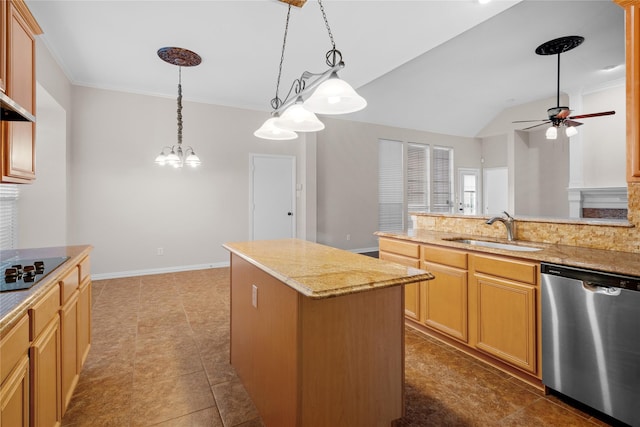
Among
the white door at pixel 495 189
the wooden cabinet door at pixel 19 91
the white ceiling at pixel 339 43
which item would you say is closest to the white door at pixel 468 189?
the white door at pixel 495 189

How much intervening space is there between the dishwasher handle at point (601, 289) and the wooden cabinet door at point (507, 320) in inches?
11.4

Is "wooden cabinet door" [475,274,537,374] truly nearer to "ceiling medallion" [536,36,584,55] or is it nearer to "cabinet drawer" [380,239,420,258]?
"cabinet drawer" [380,239,420,258]

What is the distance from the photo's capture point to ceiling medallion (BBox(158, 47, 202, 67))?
12.2ft

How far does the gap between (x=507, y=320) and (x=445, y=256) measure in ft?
2.13

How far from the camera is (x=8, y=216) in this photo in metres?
3.35

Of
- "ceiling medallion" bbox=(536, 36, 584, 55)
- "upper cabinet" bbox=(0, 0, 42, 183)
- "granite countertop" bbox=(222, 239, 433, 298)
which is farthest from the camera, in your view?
"ceiling medallion" bbox=(536, 36, 584, 55)

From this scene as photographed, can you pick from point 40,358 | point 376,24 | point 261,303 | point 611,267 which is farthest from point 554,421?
point 376,24

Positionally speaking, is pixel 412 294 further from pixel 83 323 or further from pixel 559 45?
pixel 559 45

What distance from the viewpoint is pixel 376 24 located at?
3193 millimetres

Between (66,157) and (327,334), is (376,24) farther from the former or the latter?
(66,157)

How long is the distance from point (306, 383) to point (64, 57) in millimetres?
4926

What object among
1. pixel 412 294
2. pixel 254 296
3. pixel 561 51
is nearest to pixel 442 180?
pixel 561 51

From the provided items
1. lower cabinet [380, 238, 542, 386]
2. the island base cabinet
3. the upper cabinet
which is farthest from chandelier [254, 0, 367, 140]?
lower cabinet [380, 238, 542, 386]

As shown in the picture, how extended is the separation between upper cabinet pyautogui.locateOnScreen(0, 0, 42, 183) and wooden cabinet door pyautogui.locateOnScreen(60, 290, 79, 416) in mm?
832
